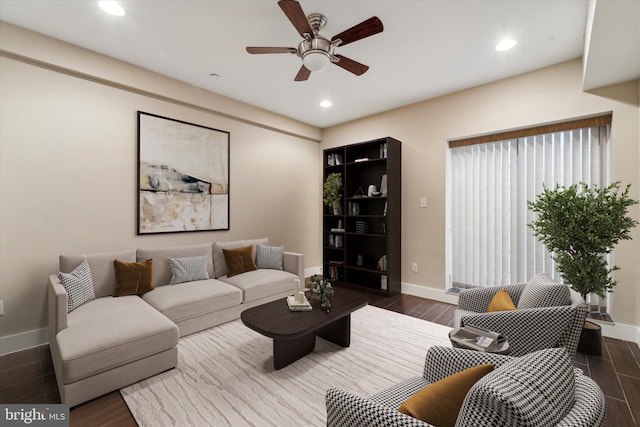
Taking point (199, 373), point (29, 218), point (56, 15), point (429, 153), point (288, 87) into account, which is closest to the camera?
point (199, 373)

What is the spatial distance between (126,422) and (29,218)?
216cm

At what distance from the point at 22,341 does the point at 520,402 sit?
3.79m

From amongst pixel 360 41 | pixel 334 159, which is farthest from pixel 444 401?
pixel 334 159

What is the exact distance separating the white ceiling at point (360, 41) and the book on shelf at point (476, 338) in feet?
7.16

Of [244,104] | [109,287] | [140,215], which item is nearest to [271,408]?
[109,287]

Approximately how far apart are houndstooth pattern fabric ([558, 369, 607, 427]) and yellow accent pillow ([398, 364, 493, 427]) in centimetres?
23

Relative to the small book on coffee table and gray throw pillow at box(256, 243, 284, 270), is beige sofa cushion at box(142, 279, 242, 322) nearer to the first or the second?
gray throw pillow at box(256, 243, 284, 270)

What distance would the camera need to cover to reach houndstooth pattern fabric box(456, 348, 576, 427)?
2.36 ft

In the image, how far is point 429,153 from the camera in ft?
13.6

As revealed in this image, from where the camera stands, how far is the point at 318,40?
2.23 meters

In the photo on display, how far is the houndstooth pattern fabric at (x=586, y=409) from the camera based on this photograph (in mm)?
789

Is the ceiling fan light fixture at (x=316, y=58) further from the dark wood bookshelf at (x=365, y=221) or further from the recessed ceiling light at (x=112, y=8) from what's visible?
the dark wood bookshelf at (x=365, y=221)

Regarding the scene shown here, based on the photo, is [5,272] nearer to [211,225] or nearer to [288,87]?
[211,225]

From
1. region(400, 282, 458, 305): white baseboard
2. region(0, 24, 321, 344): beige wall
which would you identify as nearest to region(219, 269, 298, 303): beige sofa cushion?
region(0, 24, 321, 344): beige wall
